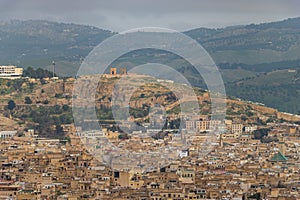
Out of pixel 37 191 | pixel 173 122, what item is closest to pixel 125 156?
pixel 37 191

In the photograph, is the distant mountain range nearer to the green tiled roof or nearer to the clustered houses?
the clustered houses

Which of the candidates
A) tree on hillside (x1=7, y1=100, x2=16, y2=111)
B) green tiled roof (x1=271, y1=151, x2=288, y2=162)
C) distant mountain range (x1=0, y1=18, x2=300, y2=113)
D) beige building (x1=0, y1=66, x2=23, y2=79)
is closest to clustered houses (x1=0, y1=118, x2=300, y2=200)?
green tiled roof (x1=271, y1=151, x2=288, y2=162)

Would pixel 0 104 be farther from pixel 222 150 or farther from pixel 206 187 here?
pixel 206 187

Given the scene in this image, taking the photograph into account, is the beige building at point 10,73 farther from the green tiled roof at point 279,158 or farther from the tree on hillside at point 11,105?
the green tiled roof at point 279,158

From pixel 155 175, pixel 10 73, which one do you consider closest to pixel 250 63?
pixel 10 73

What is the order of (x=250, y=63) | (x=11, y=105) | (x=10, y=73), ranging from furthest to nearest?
(x=250, y=63) → (x=10, y=73) → (x=11, y=105)

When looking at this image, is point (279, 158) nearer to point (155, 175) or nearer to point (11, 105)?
point (155, 175)

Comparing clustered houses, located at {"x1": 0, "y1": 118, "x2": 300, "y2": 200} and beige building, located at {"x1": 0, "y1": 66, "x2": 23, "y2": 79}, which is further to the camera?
beige building, located at {"x1": 0, "y1": 66, "x2": 23, "y2": 79}

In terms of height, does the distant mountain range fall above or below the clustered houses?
above

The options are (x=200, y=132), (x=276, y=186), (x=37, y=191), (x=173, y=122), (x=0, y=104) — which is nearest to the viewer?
(x=37, y=191)
